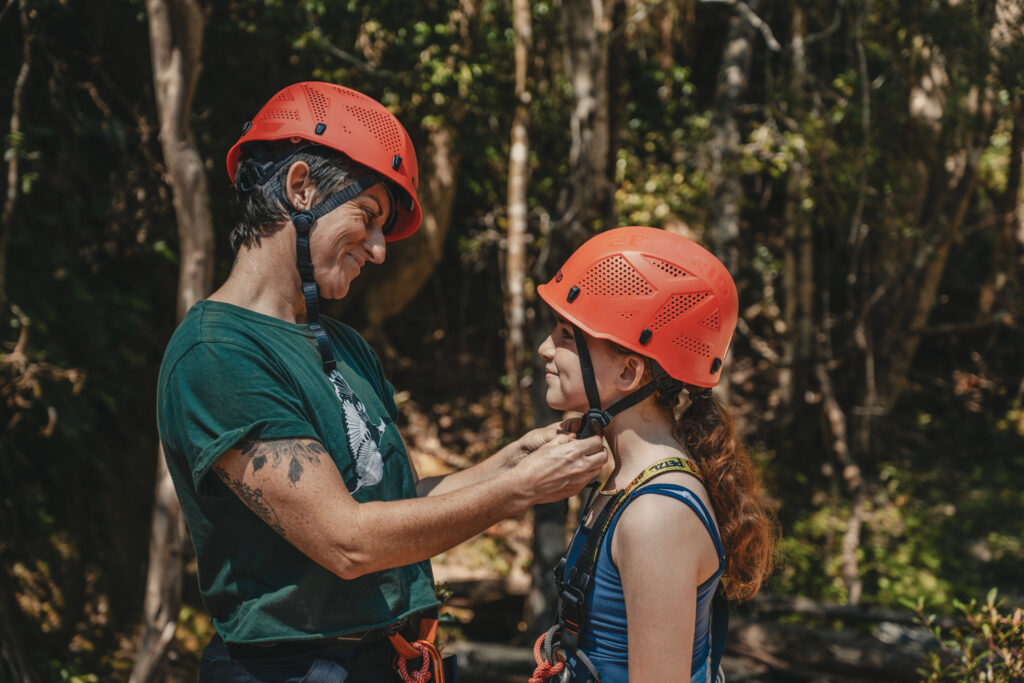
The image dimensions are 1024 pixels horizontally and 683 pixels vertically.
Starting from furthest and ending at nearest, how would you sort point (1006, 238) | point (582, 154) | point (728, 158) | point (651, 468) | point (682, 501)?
point (1006, 238) < point (728, 158) < point (582, 154) < point (651, 468) < point (682, 501)

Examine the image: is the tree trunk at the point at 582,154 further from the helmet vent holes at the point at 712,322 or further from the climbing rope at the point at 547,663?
the helmet vent holes at the point at 712,322

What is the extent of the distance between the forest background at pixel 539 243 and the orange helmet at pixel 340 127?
253cm

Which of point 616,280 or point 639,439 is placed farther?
point 639,439

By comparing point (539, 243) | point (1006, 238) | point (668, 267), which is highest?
point (668, 267)

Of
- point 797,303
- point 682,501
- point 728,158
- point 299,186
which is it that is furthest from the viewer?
point 797,303

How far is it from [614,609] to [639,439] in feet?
1.55

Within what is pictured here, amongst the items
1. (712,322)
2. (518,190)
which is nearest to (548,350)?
(712,322)

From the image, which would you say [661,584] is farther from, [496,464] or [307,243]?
[307,243]

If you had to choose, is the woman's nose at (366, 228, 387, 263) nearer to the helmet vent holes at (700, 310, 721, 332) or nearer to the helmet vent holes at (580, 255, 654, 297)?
the helmet vent holes at (580, 255, 654, 297)

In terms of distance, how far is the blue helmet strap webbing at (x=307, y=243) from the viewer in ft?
6.43

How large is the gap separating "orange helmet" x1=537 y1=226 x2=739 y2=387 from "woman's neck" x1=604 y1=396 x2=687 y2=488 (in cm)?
17

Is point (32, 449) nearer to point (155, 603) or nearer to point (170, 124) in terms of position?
point (155, 603)

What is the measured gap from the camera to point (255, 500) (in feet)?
5.39

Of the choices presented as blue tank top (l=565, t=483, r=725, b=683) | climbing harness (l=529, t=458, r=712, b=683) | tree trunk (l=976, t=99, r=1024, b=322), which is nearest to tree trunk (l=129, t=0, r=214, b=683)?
climbing harness (l=529, t=458, r=712, b=683)
